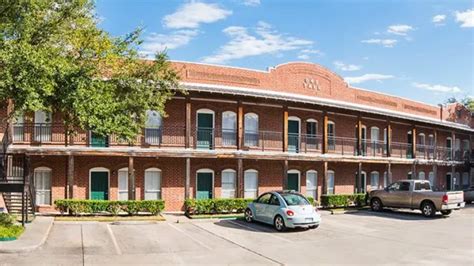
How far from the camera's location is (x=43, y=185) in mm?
21812

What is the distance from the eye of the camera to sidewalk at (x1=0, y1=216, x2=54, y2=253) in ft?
38.9

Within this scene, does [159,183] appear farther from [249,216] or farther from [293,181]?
[293,181]

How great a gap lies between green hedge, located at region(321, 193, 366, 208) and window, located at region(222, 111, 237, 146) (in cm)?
568

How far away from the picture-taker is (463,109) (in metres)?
41.8

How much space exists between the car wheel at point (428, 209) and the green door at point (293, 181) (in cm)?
749

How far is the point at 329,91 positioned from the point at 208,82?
889 cm

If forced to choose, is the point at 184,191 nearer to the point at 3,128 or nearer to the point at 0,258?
the point at 3,128

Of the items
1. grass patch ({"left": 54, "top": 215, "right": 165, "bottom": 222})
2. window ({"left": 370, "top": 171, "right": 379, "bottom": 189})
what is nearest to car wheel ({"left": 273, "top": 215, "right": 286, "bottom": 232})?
grass patch ({"left": 54, "top": 215, "right": 165, "bottom": 222})

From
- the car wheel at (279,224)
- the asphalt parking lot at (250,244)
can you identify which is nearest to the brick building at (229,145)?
the asphalt parking lot at (250,244)

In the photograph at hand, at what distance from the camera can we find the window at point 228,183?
24.8 meters

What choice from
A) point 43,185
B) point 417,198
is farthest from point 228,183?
point 417,198

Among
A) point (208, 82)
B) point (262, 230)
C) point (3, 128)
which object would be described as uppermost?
point (208, 82)

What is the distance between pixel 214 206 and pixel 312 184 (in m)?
8.73

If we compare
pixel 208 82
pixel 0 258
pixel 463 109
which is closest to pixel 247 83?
pixel 208 82
